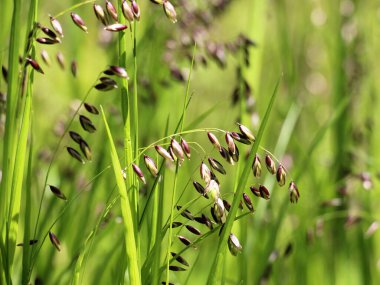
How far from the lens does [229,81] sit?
5.63 metres

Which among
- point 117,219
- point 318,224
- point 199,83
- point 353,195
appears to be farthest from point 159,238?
point 199,83

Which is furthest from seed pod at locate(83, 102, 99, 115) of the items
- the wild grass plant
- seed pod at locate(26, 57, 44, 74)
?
seed pod at locate(26, 57, 44, 74)

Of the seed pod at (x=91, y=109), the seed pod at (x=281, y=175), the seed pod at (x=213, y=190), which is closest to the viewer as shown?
the seed pod at (x=213, y=190)

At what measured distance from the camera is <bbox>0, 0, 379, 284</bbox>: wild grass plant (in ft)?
4.64

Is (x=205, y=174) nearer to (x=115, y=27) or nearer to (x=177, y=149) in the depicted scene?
(x=177, y=149)

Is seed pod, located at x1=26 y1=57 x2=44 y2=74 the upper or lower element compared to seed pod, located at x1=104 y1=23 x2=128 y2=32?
lower

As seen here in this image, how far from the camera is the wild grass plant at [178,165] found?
141 centimetres

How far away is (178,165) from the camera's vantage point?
1407 mm

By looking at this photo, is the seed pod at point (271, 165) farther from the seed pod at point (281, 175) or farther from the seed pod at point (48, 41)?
the seed pod at point (48, 41)

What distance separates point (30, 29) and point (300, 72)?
337 centimetres

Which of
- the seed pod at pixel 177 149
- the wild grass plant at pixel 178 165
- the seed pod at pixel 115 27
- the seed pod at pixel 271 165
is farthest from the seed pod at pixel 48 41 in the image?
the seed pod at pixel 271 165

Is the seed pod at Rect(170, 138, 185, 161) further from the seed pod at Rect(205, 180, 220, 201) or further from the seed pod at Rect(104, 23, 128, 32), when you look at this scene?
the seed pod at Rect(104, 23, 128, 32)

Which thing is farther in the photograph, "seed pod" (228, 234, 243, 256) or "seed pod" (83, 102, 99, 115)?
"seed pod" (83, 102, 99, 115)

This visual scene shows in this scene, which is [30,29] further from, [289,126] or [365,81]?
[365,81]
